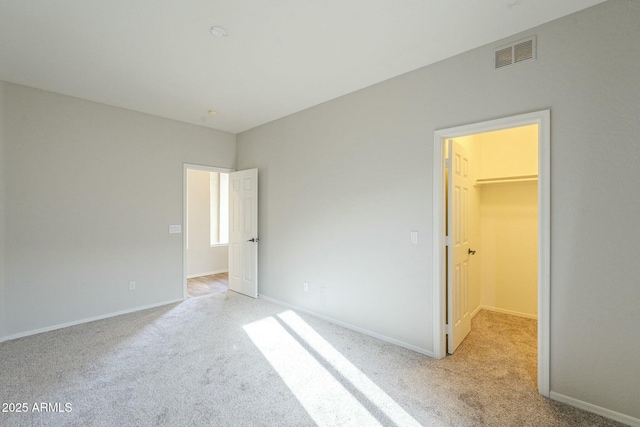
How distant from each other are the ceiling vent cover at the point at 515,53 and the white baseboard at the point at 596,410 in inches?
102

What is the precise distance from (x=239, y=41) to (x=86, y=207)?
2993 mm

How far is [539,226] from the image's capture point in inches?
85.2

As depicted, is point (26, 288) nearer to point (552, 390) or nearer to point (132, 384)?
point (132, 384)

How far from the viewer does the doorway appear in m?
6.23

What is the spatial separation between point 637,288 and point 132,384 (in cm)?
375

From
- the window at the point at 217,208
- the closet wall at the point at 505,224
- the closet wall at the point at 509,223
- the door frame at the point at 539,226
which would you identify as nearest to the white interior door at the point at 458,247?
the door frame at the point at 539,226

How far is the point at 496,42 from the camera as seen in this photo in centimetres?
235

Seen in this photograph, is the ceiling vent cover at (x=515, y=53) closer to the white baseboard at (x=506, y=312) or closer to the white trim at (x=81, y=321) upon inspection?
the white baseboard at (x=506, y=312)

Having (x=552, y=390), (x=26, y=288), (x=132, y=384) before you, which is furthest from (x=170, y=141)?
(x=552, y=390)

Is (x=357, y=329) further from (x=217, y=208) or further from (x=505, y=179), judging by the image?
(x=217, y=208)

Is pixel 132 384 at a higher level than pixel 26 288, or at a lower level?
lower

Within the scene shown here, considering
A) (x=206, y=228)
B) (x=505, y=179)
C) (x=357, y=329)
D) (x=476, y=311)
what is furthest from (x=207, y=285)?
(x=505, y=179)

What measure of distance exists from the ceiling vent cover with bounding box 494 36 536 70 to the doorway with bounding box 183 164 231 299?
5236 millimetres

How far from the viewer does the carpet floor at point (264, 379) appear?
1922 mm
